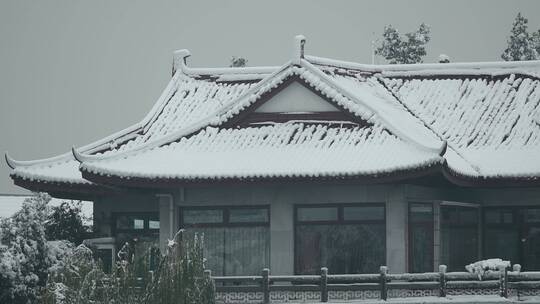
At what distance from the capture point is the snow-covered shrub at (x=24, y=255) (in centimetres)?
3531

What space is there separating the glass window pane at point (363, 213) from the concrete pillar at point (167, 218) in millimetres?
4447

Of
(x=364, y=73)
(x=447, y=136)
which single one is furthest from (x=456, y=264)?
(x=364, y=73)

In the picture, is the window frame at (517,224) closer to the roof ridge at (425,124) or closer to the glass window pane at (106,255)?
the roof ridge at (425,124)

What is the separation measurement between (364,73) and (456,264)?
683 cm

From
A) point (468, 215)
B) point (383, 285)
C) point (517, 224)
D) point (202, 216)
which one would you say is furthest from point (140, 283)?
point (517, 224)

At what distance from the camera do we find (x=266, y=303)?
3422 cm

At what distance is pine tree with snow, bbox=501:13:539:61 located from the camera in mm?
63688

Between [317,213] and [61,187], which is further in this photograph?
[61,187]

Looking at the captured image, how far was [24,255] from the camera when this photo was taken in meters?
36.0

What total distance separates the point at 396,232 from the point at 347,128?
3250 mm

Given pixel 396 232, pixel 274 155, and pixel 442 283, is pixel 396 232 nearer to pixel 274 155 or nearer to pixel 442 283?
pixel 442 283

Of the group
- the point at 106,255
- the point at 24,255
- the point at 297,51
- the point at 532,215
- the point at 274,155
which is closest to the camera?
the point at 24,255

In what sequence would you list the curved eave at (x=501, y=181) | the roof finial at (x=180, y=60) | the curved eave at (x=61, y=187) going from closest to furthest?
the curved eave at (x=501, y=181) → the curved eave at (x=61, y=187) → the roof finial at (x=180, y=60)

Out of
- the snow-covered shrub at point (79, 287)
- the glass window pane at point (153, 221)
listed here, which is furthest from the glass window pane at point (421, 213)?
the snow-covered shrub at point (79, 287)
